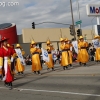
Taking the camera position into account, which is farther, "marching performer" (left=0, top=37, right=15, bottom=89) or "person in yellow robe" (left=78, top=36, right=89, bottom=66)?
"person in yellow robe" (left=78, top=36, right=89, bottom=66)

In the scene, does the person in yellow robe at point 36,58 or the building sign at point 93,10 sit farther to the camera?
the building sign at point 93,10

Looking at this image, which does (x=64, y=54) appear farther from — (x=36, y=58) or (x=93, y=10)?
(x=93, y=10)

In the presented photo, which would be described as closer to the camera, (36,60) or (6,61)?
(6,61)

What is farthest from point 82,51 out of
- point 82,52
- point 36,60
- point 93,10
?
point 93,10

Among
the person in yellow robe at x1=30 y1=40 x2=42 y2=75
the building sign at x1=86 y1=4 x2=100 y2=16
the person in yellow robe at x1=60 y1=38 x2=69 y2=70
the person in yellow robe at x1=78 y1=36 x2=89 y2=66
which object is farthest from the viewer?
the building sign at x1=86 y1=4 x2=100 y2=16

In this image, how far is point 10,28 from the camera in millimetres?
47031

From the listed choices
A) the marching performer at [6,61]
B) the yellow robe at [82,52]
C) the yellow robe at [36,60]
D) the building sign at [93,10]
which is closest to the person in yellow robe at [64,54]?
the yellow robe at [82,52]

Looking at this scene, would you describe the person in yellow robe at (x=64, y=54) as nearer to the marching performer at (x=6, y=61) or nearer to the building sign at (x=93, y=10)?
the marching performer at (x=6, y=61)

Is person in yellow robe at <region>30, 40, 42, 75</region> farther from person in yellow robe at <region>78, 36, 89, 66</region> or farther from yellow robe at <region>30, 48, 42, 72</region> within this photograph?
person in yellow robe at <region>78, 36, 89, 66</region>

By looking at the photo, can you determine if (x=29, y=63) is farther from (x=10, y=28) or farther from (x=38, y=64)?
(x=10, y=28)

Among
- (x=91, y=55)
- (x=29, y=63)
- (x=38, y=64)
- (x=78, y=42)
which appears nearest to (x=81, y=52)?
(x=78, y=42)

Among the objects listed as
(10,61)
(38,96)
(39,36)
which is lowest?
(38,96)

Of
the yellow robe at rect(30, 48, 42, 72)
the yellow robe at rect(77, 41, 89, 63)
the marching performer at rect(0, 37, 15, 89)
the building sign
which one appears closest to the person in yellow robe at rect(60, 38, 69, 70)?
the yellow robe at rect(77, 41, 89, 63)

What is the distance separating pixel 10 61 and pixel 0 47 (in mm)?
717
